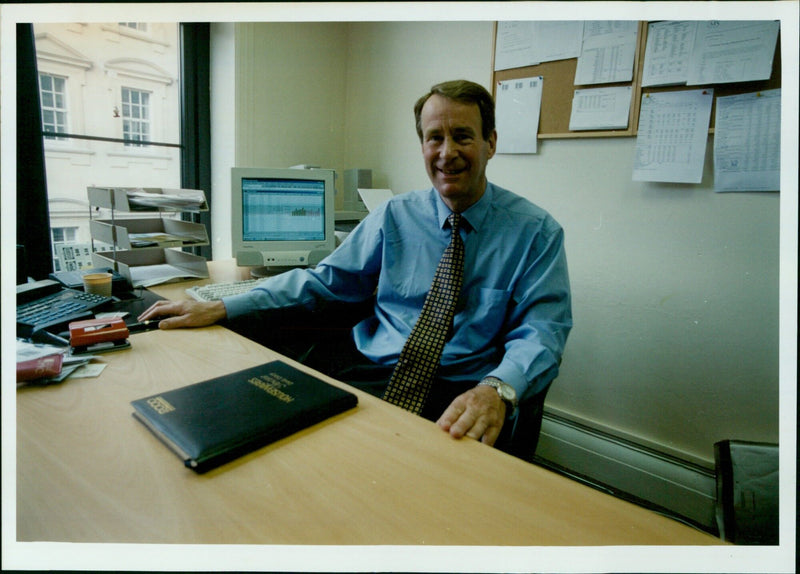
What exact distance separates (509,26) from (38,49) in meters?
1.56

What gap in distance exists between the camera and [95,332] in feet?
3.01

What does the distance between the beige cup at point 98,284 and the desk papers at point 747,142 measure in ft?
5.85

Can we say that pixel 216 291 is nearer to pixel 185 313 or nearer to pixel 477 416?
pixel 185 313

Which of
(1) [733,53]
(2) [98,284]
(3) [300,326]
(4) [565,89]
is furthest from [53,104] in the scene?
(1) [733,53]

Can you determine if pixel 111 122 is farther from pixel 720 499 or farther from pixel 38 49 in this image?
pixel 720 499

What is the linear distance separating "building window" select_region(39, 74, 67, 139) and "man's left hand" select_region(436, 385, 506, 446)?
5.39ft

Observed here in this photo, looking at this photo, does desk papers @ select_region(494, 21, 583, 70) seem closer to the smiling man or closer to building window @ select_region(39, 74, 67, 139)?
the smiling man

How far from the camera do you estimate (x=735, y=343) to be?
1.35m

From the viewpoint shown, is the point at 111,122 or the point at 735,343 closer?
the point at 735,343

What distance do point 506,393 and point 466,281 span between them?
0.41 m

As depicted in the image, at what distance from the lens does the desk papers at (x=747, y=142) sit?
1215mm

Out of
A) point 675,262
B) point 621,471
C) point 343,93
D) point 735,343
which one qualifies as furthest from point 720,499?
point 343,93

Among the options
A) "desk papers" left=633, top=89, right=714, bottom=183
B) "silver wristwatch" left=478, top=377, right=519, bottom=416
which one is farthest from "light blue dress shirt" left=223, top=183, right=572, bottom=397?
"desk papers" left=633, top=89, right=714, bottom=183

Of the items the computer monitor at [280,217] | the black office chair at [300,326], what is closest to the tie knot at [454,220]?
the black office chair at [300,326]
